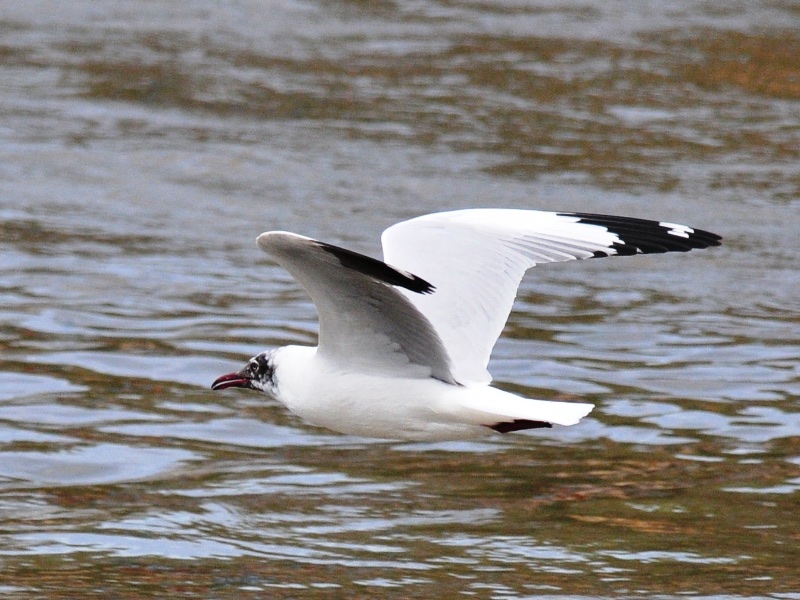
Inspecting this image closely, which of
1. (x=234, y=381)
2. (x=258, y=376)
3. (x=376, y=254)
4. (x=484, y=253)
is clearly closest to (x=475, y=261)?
(x=484, y=253)

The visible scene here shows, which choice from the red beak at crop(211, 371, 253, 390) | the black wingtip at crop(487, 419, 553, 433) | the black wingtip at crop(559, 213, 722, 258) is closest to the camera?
the black wingtip at crop(487, 419, 553, 433)

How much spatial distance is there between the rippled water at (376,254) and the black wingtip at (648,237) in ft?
4.11

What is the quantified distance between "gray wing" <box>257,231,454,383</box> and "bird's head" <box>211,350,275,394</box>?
0.29 meters

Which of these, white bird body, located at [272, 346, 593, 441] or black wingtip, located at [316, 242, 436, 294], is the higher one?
black wingtip, located at [316, 242, 436, 294]

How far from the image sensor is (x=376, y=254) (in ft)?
35.2

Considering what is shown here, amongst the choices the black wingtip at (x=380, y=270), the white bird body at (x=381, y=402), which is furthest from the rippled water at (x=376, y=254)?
the black wingtip at (x=380, y=270)

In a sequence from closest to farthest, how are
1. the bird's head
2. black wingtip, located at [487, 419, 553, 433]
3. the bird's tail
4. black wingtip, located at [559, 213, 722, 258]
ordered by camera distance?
1. the bird's tail
2. black wingtip, located at [487, 419, 553, 433]
3. black wingtip, located at [559, 213, 722, 258]
4. the bird's head

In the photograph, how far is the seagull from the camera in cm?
573

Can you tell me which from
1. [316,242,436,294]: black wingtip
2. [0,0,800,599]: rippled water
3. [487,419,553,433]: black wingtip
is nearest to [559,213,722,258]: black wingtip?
[487,419,553,433]: black wingtip

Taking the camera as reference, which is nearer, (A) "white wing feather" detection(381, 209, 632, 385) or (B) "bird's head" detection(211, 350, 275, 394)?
(A) "white wing feather" detection(381, 209, 632, 385)

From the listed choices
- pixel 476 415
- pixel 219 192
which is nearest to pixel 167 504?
pixel 476 415

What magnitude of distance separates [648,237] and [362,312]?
3.90 ft

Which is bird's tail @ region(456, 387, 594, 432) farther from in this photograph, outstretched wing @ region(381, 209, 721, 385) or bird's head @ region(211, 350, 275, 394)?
bird's head @ region(211, 350, 275, 394)

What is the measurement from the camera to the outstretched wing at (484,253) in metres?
5.99
